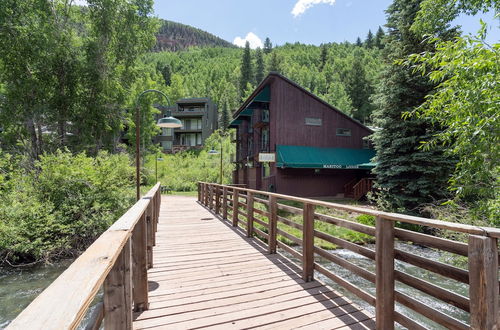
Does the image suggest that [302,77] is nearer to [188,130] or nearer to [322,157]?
[188,130]

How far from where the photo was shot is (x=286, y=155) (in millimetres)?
16625

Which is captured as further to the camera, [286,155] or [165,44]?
[165,44]

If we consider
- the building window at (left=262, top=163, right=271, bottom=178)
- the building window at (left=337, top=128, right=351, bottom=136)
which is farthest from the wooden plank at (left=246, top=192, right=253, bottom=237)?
the building window at (left=337, top=128, right=351, bottom=136)

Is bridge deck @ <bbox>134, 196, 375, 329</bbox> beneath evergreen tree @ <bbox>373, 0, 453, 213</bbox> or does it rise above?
beneath

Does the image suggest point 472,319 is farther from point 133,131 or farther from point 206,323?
point 133,131

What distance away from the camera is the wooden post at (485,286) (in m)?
1.61

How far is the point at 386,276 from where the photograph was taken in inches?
92.7

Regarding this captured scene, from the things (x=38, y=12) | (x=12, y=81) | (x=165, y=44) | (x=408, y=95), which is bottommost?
(x=408, y=95)

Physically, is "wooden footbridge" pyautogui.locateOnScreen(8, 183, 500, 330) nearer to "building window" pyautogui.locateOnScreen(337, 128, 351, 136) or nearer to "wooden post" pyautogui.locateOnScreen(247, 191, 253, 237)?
"wooden post" pyautogui.locateOnScreen(247, 191, 253, 237)

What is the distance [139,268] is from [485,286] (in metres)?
2.77

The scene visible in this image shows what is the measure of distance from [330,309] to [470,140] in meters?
3.79

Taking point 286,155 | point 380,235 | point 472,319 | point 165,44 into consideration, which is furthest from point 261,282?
point 165,44

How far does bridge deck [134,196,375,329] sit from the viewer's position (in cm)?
260

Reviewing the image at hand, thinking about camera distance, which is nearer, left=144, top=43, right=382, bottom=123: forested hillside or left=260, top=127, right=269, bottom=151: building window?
left=260, top=127, right=269, bottom=151: building window
